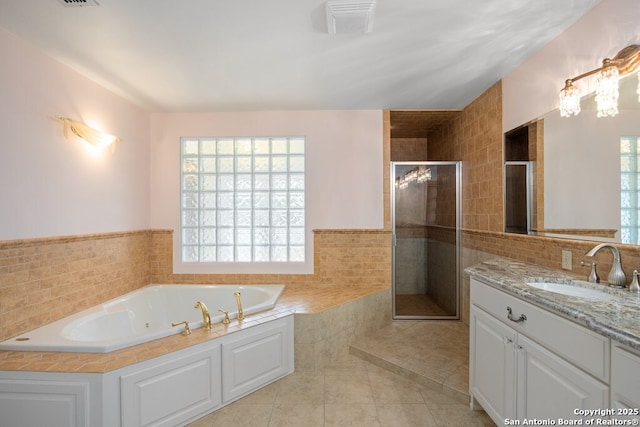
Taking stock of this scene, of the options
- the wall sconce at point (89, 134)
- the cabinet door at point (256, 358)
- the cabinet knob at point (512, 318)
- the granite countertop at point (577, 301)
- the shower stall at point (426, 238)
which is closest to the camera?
the granite countertop at point (577, 301)

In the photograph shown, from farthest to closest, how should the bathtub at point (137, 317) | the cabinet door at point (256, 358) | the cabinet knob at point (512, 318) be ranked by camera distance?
1. the cabinet door at point (256, 358)
2. the bathtub at point (137, 317)
3. the cabinet knob at point (512, 318)

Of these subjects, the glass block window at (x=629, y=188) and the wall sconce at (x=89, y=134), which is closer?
the glass block window at (x=629, y=188)

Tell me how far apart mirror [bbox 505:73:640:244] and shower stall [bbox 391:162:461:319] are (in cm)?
118

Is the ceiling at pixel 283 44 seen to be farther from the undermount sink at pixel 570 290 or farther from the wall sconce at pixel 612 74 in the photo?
the undermount sink at pixel 570 290

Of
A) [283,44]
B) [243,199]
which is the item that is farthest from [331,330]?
[283,44]

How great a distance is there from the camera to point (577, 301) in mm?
1099

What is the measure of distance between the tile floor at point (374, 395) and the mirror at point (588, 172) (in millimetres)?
1244

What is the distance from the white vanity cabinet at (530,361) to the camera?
958 mm

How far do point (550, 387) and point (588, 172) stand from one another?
1150 mm

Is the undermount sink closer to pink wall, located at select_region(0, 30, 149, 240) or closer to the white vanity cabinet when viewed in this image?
the white vanity cabinet

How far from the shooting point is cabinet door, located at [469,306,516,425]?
1364mm

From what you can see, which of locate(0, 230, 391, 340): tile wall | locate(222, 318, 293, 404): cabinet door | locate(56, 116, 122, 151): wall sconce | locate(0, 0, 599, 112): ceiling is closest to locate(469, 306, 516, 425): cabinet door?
locate(222, 318, 293, 404): cabinet door

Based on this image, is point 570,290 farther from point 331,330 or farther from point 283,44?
point 283,44

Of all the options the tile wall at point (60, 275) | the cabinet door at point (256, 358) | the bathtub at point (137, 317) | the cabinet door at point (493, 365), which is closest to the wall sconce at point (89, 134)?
the tile wall at point (60, 275)
